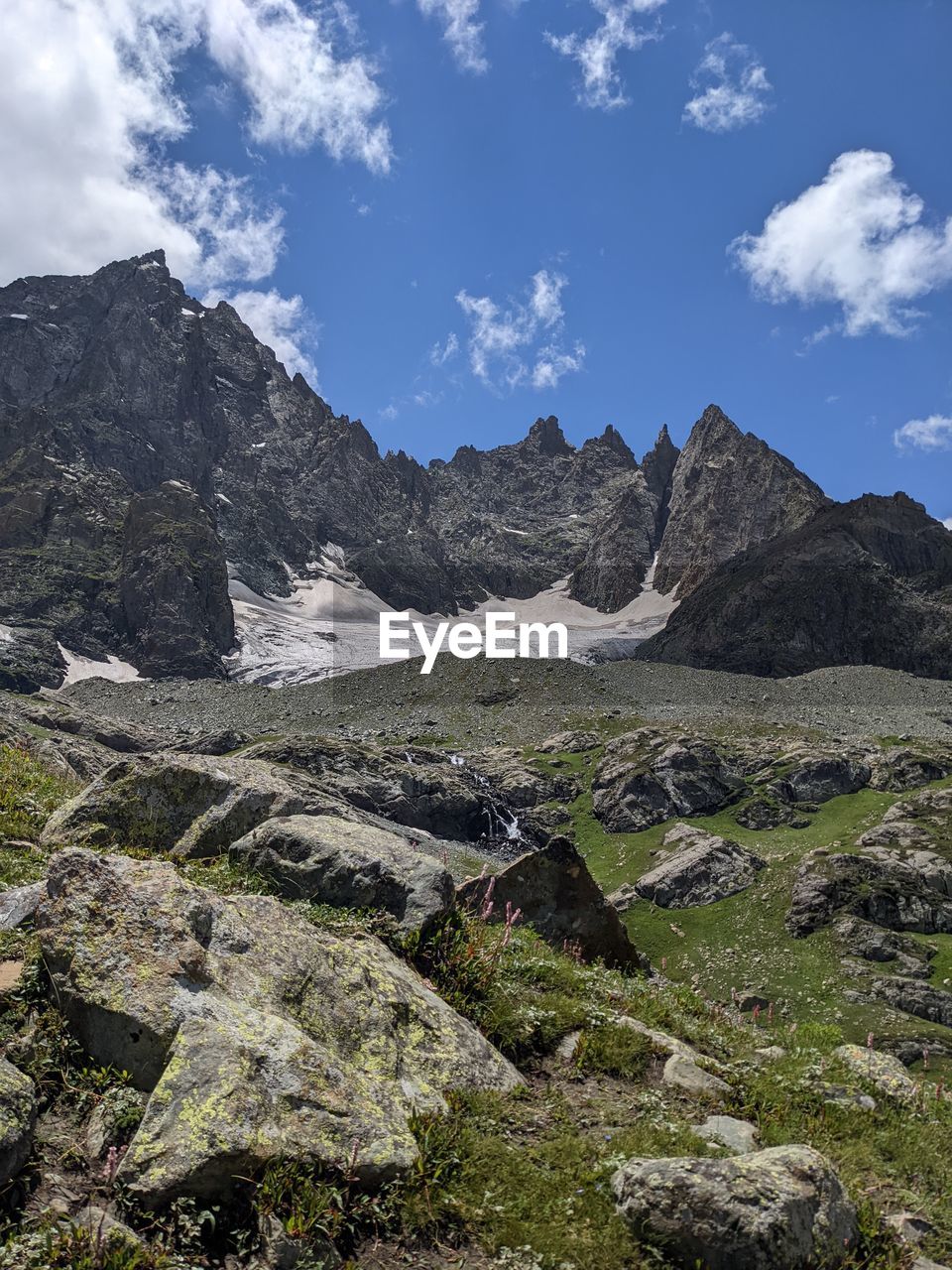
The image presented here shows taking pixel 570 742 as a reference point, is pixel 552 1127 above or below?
above

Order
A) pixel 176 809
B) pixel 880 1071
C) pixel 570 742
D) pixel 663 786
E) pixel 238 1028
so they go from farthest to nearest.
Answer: pixel 570 742 → pixel 663 786 → pixel 176 809 → pixel 880 1071 → pixel 238 1028

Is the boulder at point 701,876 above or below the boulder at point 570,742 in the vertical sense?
below

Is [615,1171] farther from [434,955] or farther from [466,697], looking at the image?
[466,697]

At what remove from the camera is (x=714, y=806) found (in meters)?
87.9

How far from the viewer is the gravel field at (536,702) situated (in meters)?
127

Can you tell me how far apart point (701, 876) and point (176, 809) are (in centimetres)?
5561

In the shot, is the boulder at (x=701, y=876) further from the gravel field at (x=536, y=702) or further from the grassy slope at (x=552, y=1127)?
the gravel field at (x=536, y=702)

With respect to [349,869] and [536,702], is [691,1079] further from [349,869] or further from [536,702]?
[536,702]

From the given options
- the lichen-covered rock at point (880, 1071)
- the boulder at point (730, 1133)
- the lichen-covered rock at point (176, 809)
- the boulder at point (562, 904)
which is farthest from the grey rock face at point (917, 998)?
the boulder at point (730, 1133)

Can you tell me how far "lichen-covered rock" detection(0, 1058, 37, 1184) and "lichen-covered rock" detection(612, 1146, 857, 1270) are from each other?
4.41 meters

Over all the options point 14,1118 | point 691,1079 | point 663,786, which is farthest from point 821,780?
point 14,1118

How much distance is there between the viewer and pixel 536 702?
13562cm

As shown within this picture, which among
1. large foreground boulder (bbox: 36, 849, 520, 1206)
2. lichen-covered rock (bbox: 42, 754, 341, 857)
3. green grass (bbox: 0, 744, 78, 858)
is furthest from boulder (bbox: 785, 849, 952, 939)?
large foreground boulder (bbox: 36, 849, 520, 1206)

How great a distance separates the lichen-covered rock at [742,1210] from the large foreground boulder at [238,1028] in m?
1.96
